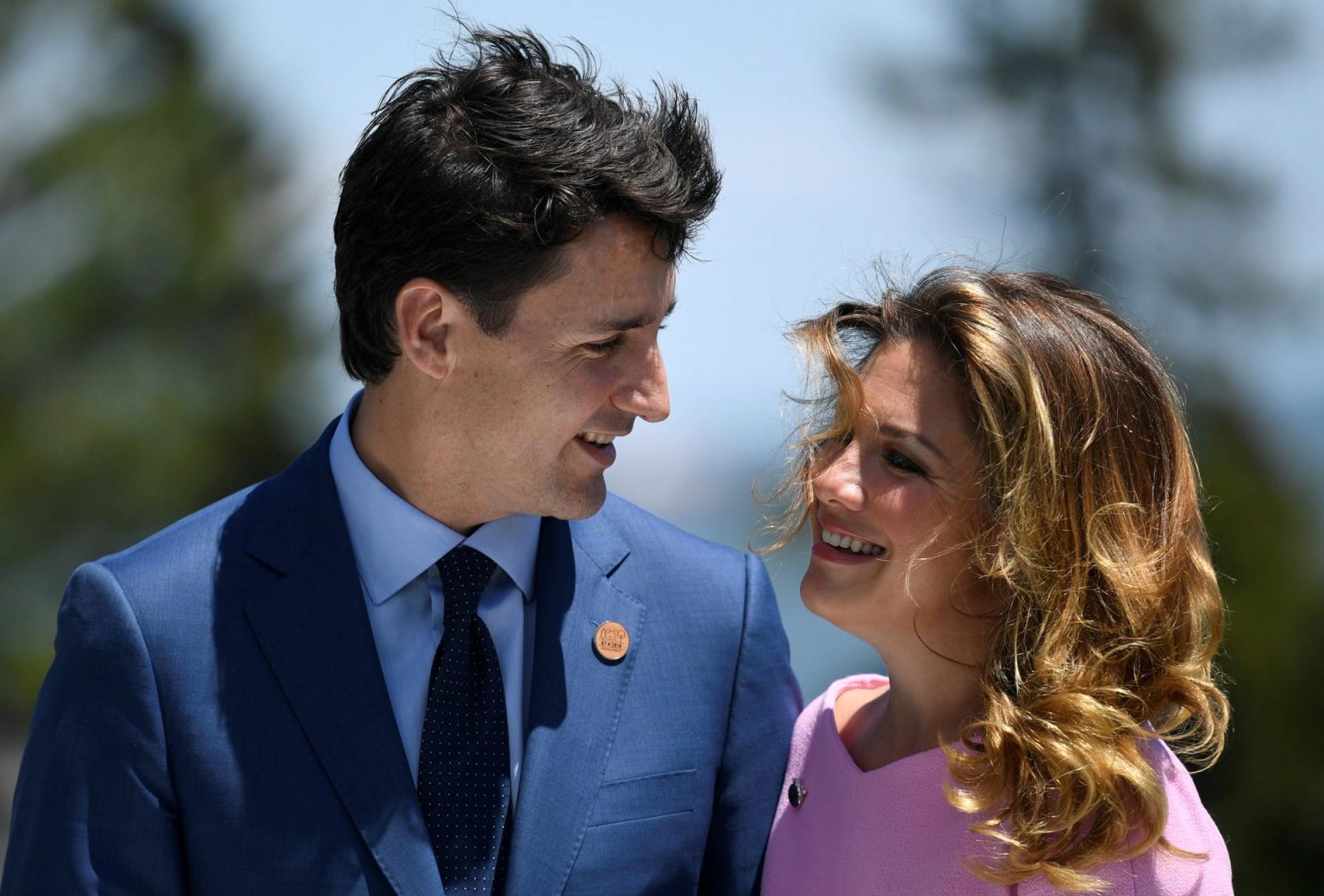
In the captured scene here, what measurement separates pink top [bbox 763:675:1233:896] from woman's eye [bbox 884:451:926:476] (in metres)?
0.43

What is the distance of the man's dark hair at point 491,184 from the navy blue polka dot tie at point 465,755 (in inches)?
18.2

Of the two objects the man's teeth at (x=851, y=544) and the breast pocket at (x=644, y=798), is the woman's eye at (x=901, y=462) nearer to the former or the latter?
the man's teeth at (x=851, y=544)

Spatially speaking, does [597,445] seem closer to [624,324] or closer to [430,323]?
[624,324]

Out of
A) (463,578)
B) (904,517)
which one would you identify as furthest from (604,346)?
(904,517)

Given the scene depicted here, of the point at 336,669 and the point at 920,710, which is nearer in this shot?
the point at 336,669

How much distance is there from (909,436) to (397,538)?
0.82 metres

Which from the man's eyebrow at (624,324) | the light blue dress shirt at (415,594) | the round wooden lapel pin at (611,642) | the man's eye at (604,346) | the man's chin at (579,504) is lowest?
the round wooden lapel pin at (611,642)

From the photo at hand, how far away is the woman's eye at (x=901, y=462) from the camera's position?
2307 mm

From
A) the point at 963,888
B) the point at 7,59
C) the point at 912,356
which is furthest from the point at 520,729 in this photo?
the point at 7,59

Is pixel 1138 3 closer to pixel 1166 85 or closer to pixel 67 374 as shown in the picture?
pixel 1166 85

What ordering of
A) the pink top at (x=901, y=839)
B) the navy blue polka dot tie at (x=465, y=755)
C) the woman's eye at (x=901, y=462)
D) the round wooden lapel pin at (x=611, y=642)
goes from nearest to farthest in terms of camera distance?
the pink top at (x=901, y=839) → the navy blue polka dot tie at (x=465, y=755) → the woman's eye at (x=901, y=462) → the round wooden lapel pin at (x=611, y=642)

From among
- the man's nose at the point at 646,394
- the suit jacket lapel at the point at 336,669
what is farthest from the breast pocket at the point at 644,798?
the man's nose at the point at 646,394

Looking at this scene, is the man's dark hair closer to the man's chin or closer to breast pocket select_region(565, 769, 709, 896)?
the man's chin

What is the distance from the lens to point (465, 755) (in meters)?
2.23
